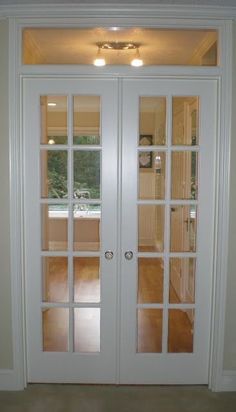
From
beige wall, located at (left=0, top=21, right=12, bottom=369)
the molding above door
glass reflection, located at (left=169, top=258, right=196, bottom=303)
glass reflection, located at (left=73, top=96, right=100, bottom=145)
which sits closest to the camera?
the molding above door

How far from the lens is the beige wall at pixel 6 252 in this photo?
2.69 meters

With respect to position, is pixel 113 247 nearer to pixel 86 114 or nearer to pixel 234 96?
pixel 86 114

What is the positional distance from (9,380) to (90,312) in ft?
2.46

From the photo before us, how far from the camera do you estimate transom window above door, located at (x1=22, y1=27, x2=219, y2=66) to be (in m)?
2.79

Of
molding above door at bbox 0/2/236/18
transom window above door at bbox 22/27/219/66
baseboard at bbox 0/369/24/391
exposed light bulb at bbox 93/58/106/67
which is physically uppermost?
molding above door at bbox 0/2/236/18

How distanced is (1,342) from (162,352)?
1.17 meters

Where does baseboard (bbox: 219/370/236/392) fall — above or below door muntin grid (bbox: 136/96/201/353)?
below

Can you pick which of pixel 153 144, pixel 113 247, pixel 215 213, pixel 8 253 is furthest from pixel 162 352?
pixel 153 144

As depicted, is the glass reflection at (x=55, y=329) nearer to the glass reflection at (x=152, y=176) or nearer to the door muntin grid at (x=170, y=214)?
the door muntin grid at (x=170, y=214)

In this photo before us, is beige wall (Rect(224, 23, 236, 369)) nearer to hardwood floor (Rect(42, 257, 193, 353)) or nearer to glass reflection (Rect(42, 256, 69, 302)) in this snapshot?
hardwood floor (Rect(42, 257, 193, 353))

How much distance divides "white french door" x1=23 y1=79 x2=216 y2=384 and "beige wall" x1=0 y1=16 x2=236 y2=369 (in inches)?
5.6

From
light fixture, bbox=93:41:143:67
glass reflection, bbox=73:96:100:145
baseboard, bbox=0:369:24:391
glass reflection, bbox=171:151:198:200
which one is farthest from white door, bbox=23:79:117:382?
glass reflection, bbox=171:151:198:200

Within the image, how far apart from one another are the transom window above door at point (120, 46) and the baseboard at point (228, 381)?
7.28 feet

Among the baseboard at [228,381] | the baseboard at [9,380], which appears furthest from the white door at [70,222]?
the baseboard at [228,381]
